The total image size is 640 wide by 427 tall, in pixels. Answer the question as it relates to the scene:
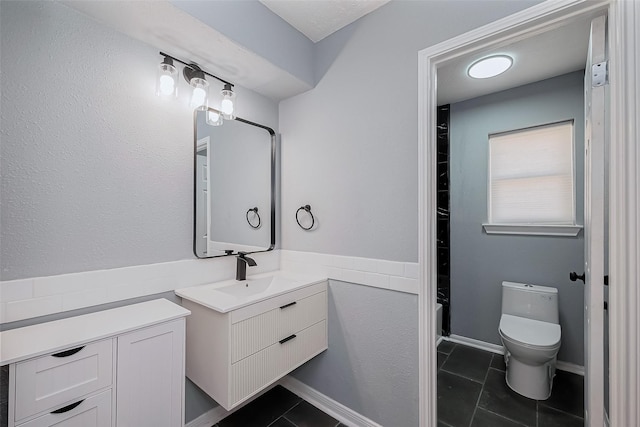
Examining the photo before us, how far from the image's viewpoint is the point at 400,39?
1444 millimetres

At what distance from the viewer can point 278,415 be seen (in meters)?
1.69

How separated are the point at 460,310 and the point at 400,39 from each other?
8.08ft

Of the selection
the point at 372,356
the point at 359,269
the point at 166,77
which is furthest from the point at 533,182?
the point at 166,77

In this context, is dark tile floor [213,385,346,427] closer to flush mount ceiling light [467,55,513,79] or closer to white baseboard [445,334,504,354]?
white baseboard [445,334,504,354]

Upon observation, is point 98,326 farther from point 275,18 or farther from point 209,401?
point 275,18

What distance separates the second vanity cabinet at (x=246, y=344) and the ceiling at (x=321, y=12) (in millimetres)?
1661

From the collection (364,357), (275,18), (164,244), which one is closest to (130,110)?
(164,244)

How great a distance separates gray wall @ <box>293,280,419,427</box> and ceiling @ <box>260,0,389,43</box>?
1665 millimetres

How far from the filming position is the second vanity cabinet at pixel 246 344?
48.5 inches

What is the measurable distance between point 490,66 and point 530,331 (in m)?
2.02

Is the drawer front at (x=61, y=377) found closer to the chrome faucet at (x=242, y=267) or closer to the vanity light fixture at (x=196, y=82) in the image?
the chrome faucet at (x=242, y=267)

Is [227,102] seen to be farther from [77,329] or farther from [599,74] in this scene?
[599,74]

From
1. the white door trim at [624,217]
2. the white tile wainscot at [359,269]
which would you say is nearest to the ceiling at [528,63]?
the white door trim at [624,217]

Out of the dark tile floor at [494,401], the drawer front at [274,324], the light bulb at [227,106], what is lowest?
the dark tile floor at [494,401]
